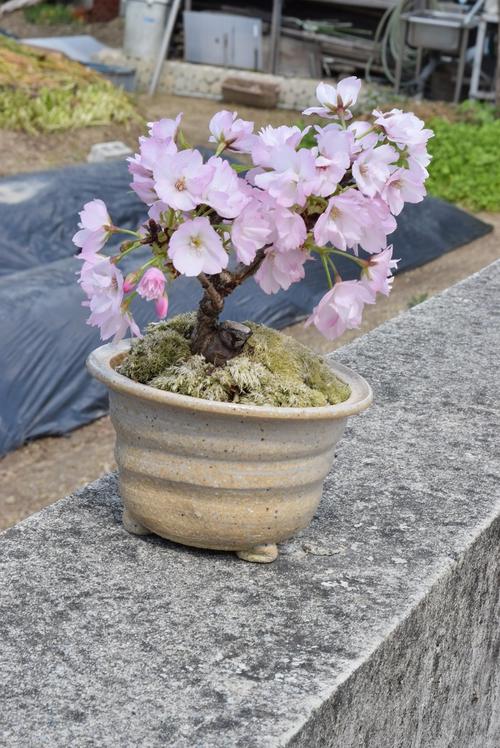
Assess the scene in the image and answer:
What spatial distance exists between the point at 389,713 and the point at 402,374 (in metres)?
1.13

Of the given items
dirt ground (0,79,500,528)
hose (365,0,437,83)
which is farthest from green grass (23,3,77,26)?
hose (365,0,437,83)

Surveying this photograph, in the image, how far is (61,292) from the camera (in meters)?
5.68

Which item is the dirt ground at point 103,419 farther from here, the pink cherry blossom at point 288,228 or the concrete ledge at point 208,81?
the pink cherry blossom at point 288,228

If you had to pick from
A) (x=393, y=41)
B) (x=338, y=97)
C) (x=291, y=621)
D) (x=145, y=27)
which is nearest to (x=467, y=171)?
(x=393, y=41)

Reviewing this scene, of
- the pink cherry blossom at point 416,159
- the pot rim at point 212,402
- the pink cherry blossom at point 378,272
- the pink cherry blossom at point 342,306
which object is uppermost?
the pink cherry blossom at point 416,159

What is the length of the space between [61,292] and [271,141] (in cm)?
426

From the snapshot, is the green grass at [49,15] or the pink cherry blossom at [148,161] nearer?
the pink cherry blossom at [148,161]

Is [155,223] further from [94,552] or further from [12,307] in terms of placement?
[12,307]

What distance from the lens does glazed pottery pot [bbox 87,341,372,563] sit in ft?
5.21

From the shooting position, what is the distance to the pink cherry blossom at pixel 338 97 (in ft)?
5.32

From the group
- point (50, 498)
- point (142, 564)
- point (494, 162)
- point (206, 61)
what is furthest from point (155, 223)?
point (206, 61)

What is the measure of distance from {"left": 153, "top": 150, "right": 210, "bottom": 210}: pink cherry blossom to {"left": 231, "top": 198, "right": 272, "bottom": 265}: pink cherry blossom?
64mm

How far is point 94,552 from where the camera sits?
5.65ft

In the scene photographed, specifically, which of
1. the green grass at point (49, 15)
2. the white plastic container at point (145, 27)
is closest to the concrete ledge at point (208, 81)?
the white plastic container at point (145, 27)
